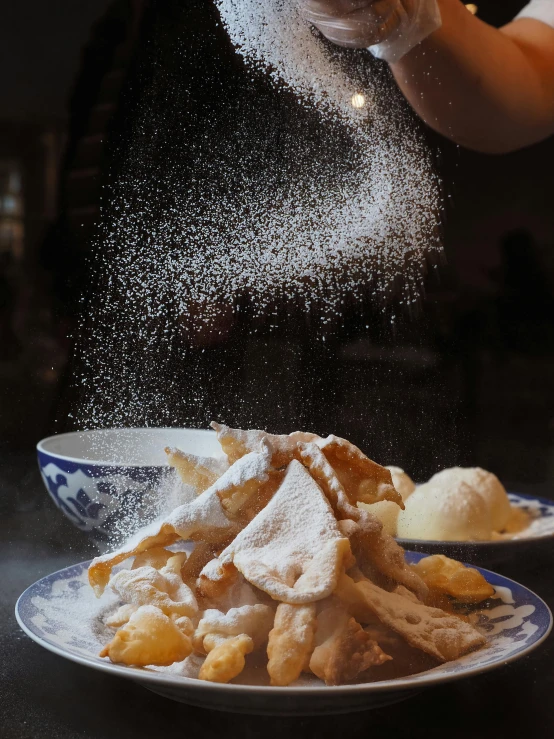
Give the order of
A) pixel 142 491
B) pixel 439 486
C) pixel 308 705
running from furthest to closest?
pixel 439 486 → pixel 142 491 → pixel 308 705

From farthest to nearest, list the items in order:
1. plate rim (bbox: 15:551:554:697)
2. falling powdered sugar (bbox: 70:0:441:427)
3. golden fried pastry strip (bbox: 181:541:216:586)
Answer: falling powdered sugar (bbox: 70:0:441:427) → golden fried pastry strip (bbox: 181:541:216:586) → plate rim (bbox: 15:551:554:697)

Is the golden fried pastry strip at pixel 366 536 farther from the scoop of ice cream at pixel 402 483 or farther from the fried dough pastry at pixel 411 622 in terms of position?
the scoop of ice cream at pixel 402 483

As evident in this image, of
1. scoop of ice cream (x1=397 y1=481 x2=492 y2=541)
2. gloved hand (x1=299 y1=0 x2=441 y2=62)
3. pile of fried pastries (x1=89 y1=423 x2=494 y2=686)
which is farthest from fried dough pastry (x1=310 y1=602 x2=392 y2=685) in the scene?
gloved hand (x1=299 y1=0 x2=441 y2=62)

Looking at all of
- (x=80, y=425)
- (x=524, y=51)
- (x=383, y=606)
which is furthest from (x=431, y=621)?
(x=524, y=51)

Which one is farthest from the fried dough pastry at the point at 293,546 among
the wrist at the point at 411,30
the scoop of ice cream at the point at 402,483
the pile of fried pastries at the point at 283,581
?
the wrist at the point at 411,30

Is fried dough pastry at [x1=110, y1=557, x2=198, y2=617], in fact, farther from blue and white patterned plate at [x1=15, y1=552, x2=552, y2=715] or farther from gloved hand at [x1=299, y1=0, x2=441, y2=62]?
gloved hand at [x1=299, y1=0, x2=441, y2=62]

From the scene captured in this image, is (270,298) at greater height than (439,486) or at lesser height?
greater

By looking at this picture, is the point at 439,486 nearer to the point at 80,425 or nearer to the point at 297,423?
the point at 297,423
